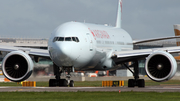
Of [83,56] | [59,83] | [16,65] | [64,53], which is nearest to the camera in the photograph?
[64,53]

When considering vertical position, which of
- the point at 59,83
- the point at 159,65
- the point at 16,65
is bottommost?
the point at 59,83

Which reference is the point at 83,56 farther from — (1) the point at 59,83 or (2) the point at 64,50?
(1) the point at 59,83

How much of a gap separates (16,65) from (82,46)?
5.32 meters

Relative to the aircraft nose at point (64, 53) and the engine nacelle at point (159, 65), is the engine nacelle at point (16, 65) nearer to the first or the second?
the aircraft nose at point (64, 53)

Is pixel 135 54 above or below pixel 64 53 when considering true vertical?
above

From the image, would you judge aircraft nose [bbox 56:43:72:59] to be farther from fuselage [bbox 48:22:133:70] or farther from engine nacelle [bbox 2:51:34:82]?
engine nacelle [bbox 2:51:34:82]

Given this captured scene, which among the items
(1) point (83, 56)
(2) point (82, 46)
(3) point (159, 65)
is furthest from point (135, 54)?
(2) point (82, 46)

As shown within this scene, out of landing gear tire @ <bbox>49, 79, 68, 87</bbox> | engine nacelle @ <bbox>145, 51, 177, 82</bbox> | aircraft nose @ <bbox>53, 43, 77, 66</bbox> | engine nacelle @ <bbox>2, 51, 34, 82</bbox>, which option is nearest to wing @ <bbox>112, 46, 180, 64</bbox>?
engine nacelle @ <bbox>145, 51, 177, 82</bbox>

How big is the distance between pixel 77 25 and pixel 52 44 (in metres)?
3.39

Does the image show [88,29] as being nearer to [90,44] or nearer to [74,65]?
[90,44]

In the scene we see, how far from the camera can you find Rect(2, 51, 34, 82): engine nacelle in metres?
28.5

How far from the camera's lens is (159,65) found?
27375 mm

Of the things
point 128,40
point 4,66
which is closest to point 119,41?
point 128,40

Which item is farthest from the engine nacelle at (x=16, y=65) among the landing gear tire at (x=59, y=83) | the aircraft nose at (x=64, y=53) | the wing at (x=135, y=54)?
the wing at (x=135, y=54)
